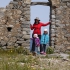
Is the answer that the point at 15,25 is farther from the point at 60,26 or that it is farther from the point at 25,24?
the point at 60,26

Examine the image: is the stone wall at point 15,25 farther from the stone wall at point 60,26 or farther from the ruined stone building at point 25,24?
the stone wall at point 60,26

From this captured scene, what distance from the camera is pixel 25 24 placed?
14648mm

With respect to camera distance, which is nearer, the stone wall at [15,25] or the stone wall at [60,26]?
the stone wall at [15,25]

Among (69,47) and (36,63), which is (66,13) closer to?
(69,47)

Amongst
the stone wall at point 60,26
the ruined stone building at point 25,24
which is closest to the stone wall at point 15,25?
the ruined stone building at point 25,24

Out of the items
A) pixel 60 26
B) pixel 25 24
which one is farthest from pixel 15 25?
pixel 60 26

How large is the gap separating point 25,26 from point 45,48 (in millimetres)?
1551

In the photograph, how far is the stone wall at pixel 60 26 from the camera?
14.9 meters

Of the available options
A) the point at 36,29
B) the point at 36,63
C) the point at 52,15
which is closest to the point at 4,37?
the point at 36,29

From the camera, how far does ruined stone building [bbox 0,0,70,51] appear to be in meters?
14.4

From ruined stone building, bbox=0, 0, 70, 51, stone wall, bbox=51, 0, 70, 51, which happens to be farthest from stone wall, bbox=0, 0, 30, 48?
stone wall, bbox=51, 0, 70, 51

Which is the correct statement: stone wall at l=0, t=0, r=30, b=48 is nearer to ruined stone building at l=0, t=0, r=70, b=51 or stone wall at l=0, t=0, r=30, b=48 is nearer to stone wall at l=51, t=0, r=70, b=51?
ruined stone building at l=0, t=0, r=70, b=51

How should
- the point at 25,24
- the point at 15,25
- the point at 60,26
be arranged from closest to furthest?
the point at 15,25 < the point at 25,24 < the point at 60,26

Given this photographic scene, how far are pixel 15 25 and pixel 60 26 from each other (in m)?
2.22
